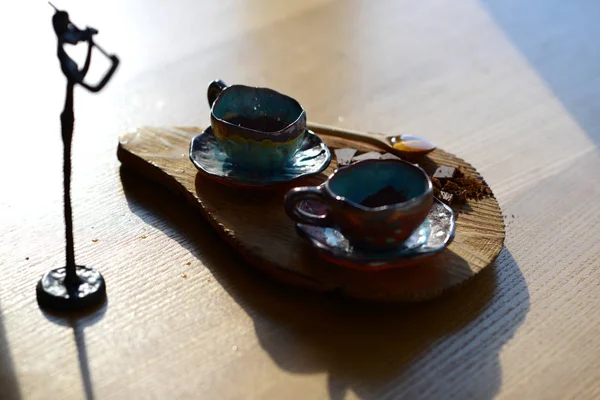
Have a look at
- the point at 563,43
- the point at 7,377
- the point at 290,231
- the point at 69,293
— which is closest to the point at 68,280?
the point at 69,293

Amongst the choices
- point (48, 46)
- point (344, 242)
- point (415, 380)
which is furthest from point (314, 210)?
point (48, 46)

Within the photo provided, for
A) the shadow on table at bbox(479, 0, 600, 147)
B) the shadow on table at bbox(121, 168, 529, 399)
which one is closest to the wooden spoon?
the shadow on table at bbox(121, 168, 529, 399)


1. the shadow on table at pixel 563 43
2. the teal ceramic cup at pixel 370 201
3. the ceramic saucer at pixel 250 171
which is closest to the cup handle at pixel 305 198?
the teal ceramic cup at pixel 370 201

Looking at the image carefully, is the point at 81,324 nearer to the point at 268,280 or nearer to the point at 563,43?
the point at 268,280

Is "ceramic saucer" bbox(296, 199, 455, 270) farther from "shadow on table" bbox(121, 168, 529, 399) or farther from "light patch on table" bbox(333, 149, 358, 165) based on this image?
"light patch on table" bbox(333, 149, 358, 165)

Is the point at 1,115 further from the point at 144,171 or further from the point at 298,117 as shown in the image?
the point at 298,117

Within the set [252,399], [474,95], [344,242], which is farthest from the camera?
[474,95]
